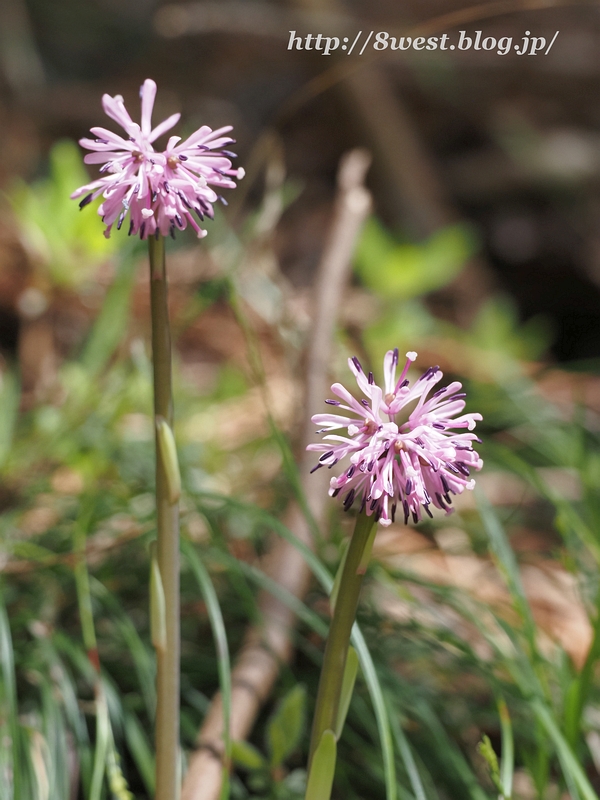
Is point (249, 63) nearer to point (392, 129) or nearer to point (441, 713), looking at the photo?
point (392, 129)

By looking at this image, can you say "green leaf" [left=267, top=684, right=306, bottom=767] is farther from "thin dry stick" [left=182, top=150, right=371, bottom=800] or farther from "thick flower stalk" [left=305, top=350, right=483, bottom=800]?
"thick flower stalk" [left=305, top=350, right=483, bottom=800]

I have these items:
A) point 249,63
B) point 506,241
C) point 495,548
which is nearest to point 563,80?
point 506,241

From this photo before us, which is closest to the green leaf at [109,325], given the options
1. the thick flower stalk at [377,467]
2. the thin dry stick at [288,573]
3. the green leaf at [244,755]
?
the thin dry stick at [288,573]

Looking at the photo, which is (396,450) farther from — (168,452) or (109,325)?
(109,325)

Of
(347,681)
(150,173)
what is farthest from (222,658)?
(150,173)

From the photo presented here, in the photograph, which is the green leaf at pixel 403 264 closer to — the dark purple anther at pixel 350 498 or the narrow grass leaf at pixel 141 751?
the narrow grass leaf at pixel 141 751
